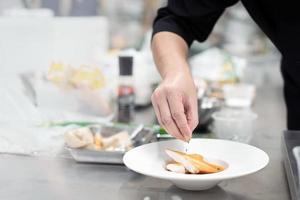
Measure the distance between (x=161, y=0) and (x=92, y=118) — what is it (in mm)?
1351

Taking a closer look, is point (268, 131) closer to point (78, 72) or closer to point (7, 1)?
point (78, 72)

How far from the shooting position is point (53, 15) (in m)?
1.81

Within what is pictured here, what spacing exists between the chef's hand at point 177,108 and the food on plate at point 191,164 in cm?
3

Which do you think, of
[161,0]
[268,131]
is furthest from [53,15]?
[161,0]

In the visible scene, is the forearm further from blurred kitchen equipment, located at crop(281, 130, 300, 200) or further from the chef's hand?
blurred kitchen equipment, located at crop(281, 130, 300, 200)

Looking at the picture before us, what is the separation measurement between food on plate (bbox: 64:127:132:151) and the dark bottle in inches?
13.3

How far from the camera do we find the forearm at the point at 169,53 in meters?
1.06

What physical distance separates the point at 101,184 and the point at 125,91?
0.63 metres

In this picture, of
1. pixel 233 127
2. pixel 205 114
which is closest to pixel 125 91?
pixel 205 114

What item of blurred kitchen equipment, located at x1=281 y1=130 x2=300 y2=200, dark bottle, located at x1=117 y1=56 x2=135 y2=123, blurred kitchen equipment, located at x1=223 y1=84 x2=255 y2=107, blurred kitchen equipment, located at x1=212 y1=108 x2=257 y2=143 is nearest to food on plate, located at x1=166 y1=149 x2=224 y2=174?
blurred kitchen equipment, located at x1=281 y1=130 x2=300 y2=200

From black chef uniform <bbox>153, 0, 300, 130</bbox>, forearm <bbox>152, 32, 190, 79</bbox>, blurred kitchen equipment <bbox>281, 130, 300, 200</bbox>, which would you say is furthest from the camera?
black chef uniform <bbox>153, 0, 300, 130</bbox>

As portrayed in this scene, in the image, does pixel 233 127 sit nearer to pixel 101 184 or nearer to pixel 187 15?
pixel 187 15

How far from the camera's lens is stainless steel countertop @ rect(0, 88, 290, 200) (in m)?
Result: 0.91

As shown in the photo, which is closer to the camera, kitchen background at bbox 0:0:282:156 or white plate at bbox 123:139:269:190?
white plate at bbox 123:139:269:190
